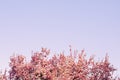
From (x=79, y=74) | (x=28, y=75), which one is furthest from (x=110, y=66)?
(x=28, y=75)

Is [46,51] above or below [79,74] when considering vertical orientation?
above

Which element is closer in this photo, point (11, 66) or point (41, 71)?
point (41, 71)

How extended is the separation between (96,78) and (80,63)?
2.09 meters

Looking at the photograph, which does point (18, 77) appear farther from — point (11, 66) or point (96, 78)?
point (96, 78)

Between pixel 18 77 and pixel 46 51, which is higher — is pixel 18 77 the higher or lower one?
the lower one

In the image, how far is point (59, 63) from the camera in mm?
29016

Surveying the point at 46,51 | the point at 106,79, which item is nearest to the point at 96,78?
the point at 106,79

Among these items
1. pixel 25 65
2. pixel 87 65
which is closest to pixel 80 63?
pixel 87 65

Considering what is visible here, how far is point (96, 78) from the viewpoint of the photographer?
93.2ft

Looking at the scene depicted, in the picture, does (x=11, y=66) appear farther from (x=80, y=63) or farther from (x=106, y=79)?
(x=106, y=79)

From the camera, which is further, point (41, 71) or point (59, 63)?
point (59, 63)

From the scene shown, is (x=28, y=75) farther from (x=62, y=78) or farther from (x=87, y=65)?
(x=87, y=65)

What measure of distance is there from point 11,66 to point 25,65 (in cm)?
163

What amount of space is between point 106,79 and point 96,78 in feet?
3.31
